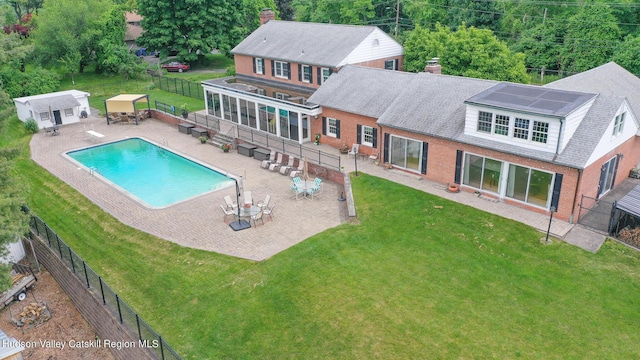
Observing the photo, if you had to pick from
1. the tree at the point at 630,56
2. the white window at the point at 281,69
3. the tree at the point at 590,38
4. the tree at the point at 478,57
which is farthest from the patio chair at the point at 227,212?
the tree at the point at 590,38

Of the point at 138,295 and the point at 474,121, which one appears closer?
the point at 138,295

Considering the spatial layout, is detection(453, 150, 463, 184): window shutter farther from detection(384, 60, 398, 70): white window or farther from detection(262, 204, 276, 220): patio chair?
detection(384, 60, 398, 70): white window

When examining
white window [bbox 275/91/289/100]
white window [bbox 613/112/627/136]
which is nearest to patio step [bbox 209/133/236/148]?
white window [bbox 275/91/289/100]

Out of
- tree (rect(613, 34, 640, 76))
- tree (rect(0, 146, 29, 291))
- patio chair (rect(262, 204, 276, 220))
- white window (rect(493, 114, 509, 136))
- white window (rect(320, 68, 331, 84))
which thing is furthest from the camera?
tree (rect(613, 34, 640, 76))

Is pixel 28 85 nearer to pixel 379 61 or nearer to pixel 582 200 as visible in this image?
pixel 379 61

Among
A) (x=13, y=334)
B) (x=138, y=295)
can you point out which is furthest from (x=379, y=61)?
(x=13, y=334)

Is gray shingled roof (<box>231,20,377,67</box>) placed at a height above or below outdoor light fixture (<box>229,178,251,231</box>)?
above

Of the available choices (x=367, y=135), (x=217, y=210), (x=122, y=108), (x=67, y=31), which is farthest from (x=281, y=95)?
(x=67, y=31)

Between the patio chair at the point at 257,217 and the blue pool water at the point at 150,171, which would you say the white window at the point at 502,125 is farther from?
the blue pool water at the point at 150,171
